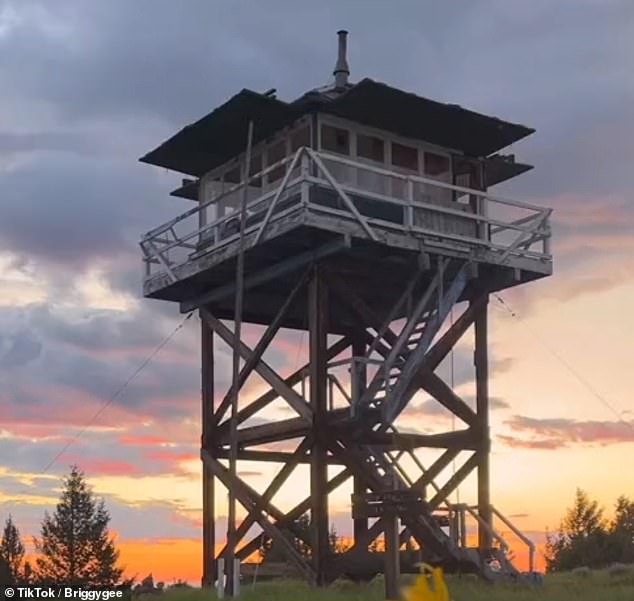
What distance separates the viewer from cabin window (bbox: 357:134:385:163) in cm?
2664

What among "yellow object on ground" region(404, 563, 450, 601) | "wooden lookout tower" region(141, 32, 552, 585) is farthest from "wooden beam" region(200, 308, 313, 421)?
"yellow object on ground" region(404, 563, 450, 601)

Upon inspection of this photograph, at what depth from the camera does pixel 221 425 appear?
29062 mm

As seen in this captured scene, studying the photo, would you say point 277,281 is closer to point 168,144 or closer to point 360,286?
point 360,286

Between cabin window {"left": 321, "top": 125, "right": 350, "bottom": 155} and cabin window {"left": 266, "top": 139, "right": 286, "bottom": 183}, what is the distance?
112 centimetres

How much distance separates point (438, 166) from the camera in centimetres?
2816

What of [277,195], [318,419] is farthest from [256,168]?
[318,419]

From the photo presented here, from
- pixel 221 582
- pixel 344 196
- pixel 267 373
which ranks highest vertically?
pixel 344 196

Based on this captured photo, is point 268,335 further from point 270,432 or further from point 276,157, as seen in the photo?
point 276,157

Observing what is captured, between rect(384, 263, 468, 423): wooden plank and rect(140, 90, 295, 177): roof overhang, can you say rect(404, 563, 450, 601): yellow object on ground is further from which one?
rect(140, 90, 295, 177): roof overhang

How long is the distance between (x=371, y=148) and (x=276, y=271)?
3.29 m

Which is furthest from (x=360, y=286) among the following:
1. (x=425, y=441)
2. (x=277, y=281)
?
(x=425, y=441)

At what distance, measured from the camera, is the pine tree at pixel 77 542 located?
56406mm

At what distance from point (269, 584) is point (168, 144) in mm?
10367

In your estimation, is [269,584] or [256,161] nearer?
[269,584]
